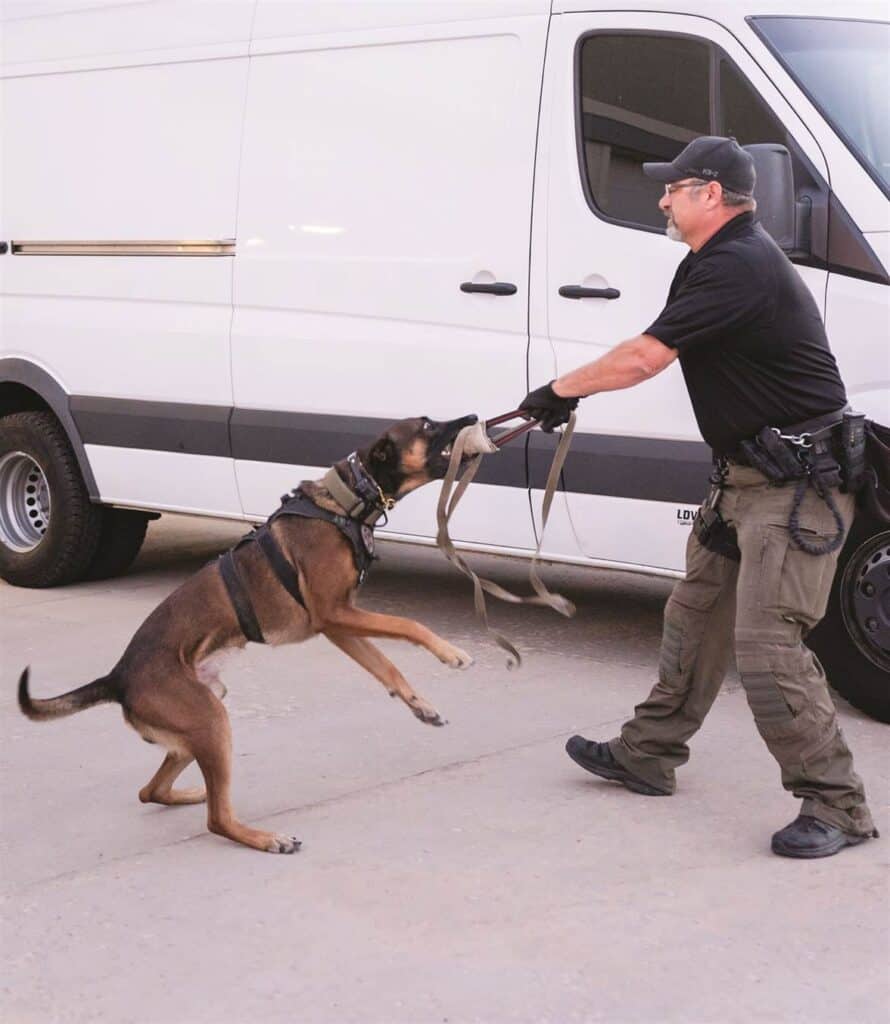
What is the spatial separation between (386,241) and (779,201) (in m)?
1.68

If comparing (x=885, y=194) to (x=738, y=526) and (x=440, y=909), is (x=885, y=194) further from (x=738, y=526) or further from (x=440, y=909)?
(x=440, y=909)

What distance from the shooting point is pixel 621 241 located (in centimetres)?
555

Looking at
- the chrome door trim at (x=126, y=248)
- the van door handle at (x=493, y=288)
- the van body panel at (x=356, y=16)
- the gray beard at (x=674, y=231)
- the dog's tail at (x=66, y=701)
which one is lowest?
the dog's tail at (x=66, y=701)

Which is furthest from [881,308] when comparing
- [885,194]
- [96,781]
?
[96,781]

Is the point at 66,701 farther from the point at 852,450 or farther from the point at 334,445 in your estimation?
the point at 334,445

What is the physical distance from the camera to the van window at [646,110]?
17.5ft

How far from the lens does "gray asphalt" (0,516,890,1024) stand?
333 centimetres

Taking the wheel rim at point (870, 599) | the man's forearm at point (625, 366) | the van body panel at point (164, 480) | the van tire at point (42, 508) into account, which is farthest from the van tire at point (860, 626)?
the van tire at point (42, 508)

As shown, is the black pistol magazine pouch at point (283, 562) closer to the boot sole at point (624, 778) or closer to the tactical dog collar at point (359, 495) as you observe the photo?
the tactical dog collar at point (359, 495)

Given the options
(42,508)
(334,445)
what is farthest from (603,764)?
(42,508)

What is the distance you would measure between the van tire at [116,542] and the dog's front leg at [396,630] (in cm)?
337

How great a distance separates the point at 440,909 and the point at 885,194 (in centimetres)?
268

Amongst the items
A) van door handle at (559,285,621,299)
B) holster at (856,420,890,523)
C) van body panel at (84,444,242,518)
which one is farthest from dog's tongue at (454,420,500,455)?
van body panel at (84,444,242,518)

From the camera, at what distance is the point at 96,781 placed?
15.6ft
